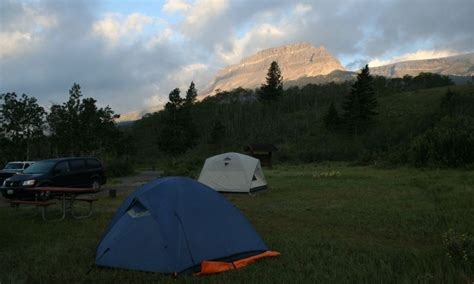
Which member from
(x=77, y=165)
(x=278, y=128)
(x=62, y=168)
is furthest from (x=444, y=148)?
(x=278, y=128)

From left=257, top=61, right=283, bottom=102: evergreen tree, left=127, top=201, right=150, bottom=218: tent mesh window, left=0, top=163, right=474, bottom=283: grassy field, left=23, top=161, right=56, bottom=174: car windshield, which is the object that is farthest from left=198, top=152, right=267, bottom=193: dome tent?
left=257, top=61, right=283, bottom=102: evergreen tree

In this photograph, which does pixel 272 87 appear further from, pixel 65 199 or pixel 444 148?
pixel 65 199

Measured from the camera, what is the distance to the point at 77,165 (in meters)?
18.5

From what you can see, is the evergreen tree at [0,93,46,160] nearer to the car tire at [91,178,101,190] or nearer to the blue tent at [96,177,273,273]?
the car tire at [91,178,101,190]

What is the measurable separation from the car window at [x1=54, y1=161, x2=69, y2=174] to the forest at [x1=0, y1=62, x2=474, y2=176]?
37.9 ft

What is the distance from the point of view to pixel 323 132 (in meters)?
69.8

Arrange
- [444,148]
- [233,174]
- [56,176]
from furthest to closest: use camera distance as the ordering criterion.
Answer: [444,148] < [233,174] < [56,176]

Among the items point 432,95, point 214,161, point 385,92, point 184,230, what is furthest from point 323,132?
point 184,230

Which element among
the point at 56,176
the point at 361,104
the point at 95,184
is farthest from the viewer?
the point at 361,104

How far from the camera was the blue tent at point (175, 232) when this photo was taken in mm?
6652

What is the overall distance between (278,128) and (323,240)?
71796mm

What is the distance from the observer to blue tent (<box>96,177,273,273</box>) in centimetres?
665

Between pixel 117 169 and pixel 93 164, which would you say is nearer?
pixel 93 164

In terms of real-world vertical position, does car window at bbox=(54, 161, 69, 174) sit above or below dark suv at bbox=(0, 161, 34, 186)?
above
